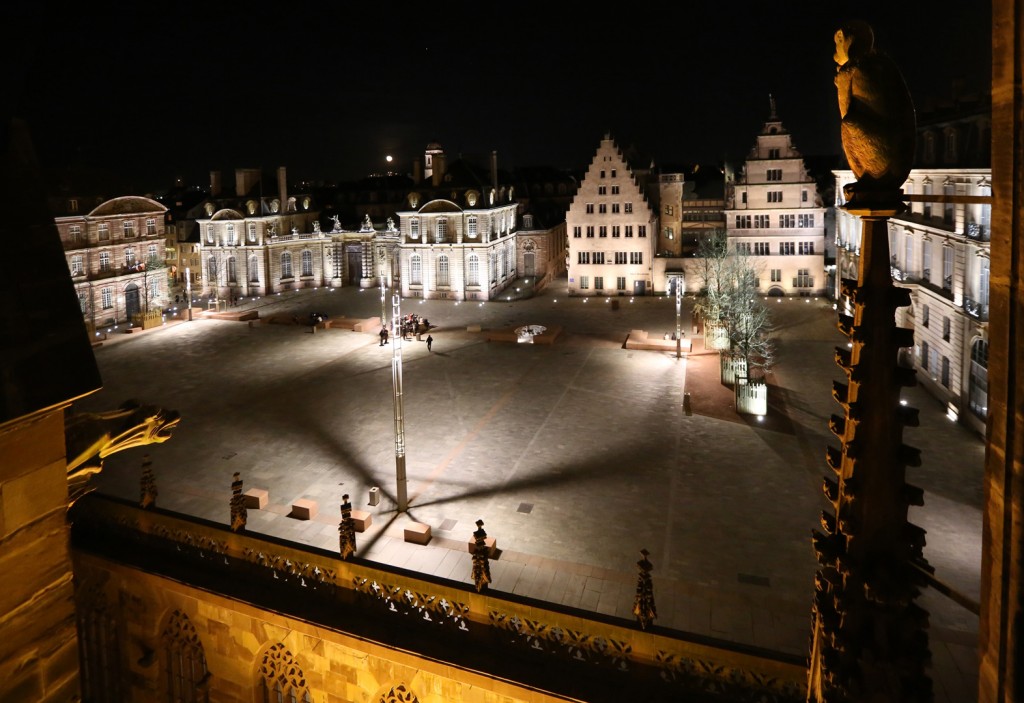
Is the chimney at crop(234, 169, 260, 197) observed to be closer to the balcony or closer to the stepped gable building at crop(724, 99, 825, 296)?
the stepped gable building at crop(724, 99, 825, 296)

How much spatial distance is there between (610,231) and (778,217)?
46.2 ft

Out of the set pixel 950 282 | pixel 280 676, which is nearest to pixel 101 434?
pixel 280 676

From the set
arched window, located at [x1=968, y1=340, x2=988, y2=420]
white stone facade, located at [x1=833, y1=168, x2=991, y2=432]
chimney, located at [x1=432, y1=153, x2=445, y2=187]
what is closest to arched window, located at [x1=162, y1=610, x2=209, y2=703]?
white stone facade, located at [x1=833, y1=168, x2=991, y2=432]

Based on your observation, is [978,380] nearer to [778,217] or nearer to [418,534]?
[418,534]

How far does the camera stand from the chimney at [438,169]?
70.2 m

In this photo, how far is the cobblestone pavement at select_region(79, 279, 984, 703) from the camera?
16.0 meters

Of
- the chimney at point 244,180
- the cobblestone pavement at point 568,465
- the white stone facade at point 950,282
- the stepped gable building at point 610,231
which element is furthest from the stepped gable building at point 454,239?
the white stone facade at point 950,282

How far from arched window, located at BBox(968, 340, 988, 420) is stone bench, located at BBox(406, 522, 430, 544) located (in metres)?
21.6

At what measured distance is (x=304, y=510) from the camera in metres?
19.6

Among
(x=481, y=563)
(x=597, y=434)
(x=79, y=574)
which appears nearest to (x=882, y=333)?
(x=481, y=563)

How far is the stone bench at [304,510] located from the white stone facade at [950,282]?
18.0 metres

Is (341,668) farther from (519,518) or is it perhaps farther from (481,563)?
(519,518)

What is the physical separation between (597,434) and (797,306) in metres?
33.1

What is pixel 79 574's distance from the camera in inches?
475
